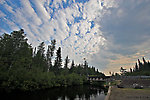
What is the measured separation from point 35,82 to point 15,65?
10237 millimetres

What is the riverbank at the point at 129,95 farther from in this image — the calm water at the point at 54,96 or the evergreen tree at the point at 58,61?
the evergreen tree at the point at 58,61

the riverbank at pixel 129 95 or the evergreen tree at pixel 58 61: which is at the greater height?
the evergreen tree at pixel 58 61

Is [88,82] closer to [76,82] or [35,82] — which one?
[76,82]

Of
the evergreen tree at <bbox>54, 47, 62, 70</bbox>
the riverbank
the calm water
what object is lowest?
the calm water

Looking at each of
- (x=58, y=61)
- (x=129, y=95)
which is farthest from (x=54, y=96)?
(x=58, y=61)

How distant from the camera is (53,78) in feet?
151

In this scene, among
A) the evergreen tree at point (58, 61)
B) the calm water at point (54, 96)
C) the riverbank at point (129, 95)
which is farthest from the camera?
the evergreen tree at point (58, 61)

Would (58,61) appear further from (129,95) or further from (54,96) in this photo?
(129,95)

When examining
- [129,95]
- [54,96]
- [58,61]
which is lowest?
[54,96]

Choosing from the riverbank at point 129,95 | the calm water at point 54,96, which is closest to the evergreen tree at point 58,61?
the calm water at point 54,96

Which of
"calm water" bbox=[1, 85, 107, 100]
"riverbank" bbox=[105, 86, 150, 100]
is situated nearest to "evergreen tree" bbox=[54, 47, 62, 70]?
"calm water" bbox=[1, 85, 107, 100]

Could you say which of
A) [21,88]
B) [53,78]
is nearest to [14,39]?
[21,88]

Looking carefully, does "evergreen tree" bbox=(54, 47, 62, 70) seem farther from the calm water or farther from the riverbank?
the riverbank

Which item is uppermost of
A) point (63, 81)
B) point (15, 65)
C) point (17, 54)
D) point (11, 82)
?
Result: point (17, 54)
